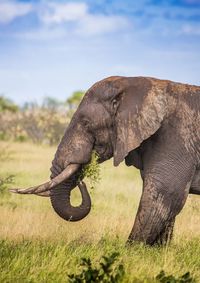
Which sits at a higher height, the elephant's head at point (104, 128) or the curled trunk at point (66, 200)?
the elephant's head at point (104, 128)

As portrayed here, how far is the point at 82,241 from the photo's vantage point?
8852 millimetres

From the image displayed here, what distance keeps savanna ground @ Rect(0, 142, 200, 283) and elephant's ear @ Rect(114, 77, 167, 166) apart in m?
1.17

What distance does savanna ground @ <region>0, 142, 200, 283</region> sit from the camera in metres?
6.95

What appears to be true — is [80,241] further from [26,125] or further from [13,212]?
[26,125]

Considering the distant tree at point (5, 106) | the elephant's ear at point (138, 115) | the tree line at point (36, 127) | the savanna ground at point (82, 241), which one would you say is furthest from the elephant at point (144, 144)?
the distant tree at point (5, 106)

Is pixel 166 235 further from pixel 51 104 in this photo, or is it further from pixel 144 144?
pixel 51 104

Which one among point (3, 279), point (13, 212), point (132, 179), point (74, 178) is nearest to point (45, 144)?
point (132, 179)

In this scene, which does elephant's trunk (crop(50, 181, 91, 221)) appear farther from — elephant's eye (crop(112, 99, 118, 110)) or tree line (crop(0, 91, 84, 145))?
tree line (crop(0, 91, 84, 145))

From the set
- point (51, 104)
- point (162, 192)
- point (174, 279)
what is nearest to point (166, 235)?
point (162, 192)

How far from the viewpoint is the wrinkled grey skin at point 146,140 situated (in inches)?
330

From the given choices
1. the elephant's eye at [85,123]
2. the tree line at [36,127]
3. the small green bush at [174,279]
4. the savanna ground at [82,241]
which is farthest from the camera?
the tree line at [36,127]

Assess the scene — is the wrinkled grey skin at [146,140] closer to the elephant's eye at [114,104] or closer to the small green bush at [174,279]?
the elephant's eye at [114,104]

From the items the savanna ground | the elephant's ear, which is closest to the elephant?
the elephant's ear

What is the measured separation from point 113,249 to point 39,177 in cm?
1022
